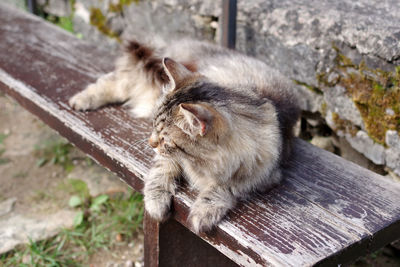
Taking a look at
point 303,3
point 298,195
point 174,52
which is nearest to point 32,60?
point 174,52

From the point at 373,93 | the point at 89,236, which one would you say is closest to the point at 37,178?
the point at 89,236

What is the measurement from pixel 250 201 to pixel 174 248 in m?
0.49

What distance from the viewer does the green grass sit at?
2.48m

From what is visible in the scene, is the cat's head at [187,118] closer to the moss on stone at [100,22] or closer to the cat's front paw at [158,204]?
the cat's front paw at [158,204]

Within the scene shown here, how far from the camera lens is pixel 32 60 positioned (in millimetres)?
2990

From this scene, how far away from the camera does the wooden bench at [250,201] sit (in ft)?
4.88

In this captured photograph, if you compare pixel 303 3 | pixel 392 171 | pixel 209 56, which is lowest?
pixel 392 171

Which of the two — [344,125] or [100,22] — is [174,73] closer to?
[344,125]

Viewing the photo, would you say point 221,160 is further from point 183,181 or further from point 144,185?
point 144,185

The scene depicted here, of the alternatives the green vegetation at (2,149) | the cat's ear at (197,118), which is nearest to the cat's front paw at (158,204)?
the cat's ear at (197,118)

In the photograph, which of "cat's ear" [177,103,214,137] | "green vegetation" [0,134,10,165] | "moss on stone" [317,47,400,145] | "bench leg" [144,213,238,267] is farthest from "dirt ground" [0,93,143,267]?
"moss on stone" [317,47,400,145]

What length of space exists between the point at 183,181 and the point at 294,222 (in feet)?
1.69

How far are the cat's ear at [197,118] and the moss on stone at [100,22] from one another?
2.82m

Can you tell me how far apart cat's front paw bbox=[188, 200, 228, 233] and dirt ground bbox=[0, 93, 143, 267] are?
1146 millimetres
